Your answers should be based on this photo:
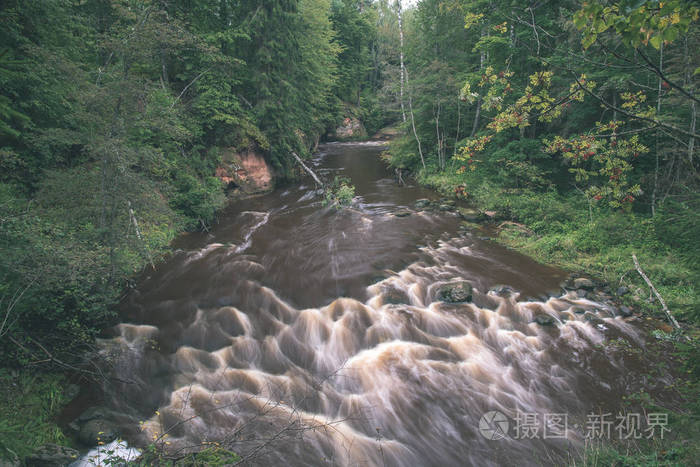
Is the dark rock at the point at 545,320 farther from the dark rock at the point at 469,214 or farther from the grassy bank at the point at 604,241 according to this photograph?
the dark rock at the point at 469,214

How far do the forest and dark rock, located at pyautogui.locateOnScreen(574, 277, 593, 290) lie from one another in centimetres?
56

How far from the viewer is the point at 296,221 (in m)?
12.4

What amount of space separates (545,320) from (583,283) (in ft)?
6.61

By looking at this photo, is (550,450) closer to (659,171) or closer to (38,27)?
→ (659,171)

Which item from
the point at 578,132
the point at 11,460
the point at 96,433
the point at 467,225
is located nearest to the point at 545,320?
the point at 467,225

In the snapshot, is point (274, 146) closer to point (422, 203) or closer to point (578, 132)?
point (422, 203)

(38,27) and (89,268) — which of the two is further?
(38,27)

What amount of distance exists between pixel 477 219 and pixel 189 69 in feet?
44.0

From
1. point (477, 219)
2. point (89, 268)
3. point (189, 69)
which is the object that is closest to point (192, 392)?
point (89, 268)

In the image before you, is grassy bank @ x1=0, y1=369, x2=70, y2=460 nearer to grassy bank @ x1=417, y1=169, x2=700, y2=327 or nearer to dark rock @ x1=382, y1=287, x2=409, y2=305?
dark rock @ x1=382, y1=287, x2=409, y2=305

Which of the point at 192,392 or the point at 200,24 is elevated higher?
the point at 200,24

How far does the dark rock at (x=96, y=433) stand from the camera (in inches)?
157

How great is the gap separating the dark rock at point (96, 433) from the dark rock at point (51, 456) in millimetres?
339

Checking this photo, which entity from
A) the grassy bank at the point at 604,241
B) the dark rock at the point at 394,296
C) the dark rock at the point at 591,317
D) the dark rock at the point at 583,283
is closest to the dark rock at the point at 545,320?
the dark rock at the point at 591,317
